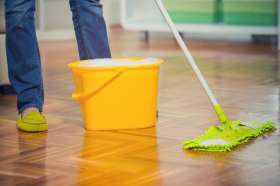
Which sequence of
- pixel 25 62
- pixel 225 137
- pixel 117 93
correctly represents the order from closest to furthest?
1. pixel 225 137
2. pixel 117 93
3. pixel 25 62

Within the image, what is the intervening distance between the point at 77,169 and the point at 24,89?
680 mm

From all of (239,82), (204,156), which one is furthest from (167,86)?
(204,156)

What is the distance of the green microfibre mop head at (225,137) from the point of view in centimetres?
237

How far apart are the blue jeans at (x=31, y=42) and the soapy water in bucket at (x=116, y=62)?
0.08 m


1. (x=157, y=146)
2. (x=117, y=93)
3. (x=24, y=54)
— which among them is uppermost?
(x=24, y=54)

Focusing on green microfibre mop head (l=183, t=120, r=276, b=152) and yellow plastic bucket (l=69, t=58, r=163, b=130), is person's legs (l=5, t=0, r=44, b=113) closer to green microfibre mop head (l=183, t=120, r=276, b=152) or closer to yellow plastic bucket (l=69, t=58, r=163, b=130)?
yellow plastic bucket (l=69, t=58, r=163, b=130)

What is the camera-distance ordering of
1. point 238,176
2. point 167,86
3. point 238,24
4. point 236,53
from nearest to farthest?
A: 1. point 238,176
2. point 167,86
3. point 236,53
4. point 238,24

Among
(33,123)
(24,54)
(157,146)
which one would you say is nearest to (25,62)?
(24,54)

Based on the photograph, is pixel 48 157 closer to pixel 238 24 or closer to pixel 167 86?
pixel 167 86

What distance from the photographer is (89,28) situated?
284 centimetres

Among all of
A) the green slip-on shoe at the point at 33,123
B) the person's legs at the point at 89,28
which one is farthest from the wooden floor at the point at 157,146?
the person's legs at the point at 89,28

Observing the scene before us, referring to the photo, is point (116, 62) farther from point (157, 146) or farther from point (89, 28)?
point (157, 146)

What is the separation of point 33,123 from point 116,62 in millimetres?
373

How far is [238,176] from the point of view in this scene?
2070 millimetres
